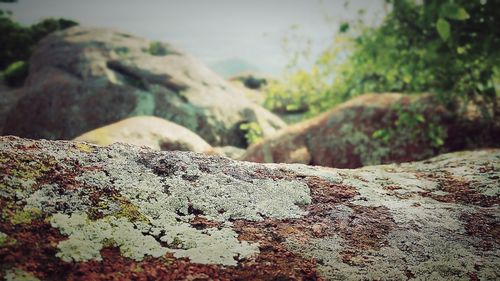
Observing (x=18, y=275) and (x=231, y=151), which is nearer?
(x=18, y=275)

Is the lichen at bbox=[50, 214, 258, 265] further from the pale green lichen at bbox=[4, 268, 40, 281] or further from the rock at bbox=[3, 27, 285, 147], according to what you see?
the rock at bbox=[3, 27, 285, 147]

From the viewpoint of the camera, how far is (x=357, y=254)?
1.92m

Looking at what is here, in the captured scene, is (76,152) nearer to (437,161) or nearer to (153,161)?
(153,161)

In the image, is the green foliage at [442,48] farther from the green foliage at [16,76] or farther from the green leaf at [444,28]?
the green foliage at [16,76]

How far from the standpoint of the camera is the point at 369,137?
7383 millimetres

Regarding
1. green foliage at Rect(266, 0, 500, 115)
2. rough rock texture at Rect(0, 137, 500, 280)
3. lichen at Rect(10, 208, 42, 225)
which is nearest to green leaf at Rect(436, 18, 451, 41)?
green foliage at Rect(266, 0, 500, 115)

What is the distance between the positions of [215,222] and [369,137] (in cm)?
603

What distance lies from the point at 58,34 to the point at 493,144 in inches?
586

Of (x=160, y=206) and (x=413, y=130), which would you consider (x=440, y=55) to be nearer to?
(x=413, y=130)

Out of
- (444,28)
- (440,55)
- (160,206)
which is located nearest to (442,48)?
(440,55)

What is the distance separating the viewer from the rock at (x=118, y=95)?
10.1 metres

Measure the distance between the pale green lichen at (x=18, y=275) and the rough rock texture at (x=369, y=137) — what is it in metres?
6.42

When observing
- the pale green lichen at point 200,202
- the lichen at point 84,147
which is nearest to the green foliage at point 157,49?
the lichen at point 84,147

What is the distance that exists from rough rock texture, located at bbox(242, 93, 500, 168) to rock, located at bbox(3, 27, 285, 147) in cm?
290
